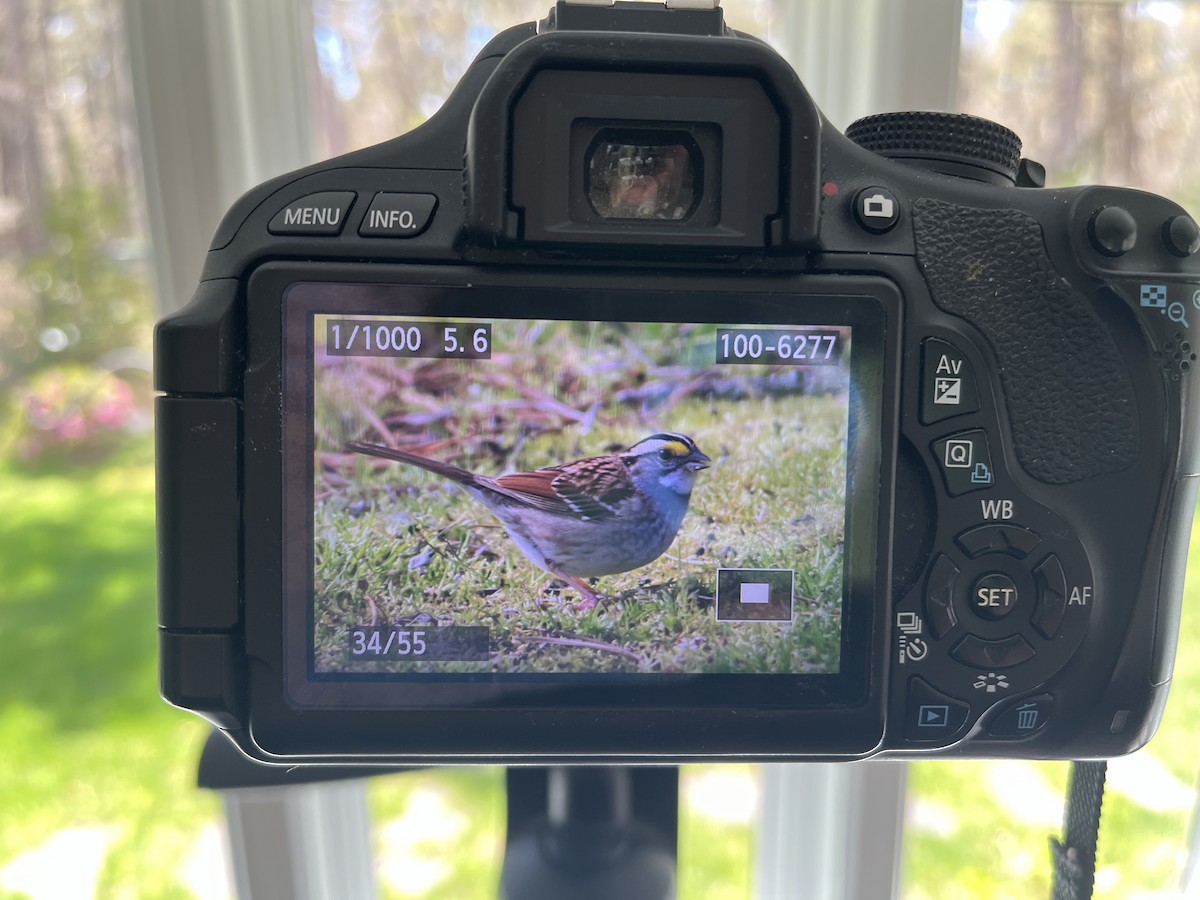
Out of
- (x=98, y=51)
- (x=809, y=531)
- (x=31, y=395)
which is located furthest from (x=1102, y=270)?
(x=31, y=395)

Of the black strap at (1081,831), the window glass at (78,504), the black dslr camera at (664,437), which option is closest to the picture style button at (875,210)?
the black dslr camera at (664,437)

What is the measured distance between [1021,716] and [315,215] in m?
0.44

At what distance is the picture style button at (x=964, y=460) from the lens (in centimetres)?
39

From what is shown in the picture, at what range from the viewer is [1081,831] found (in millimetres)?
458

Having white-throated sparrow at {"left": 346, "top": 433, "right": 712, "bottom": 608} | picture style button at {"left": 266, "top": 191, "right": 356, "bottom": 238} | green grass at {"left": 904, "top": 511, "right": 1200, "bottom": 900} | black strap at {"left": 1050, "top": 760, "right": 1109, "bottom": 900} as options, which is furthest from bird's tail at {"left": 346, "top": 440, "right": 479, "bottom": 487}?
green grass at {"left": 904, "top": 511, "right": 1200, "bottom": 900}

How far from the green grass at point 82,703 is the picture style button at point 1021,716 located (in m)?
0.67

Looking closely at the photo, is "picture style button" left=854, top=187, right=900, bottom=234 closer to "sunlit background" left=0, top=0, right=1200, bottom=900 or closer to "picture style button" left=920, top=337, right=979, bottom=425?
"picture style button" left=920, top=337, right=979, bottom=425

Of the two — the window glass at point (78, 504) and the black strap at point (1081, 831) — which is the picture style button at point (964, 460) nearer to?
the black strap at point (1081, 831)

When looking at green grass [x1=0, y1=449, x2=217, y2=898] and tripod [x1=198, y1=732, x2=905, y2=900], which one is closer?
tripod [x1=198, y1=732, x2=905, y2=900]

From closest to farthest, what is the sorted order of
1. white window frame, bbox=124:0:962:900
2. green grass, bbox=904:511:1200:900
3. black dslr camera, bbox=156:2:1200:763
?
black dslr camera, bbox=156:2:1200:763 < white window frame, bbox=124:0:962:900 < green grass, bbox=904:511:1200:900

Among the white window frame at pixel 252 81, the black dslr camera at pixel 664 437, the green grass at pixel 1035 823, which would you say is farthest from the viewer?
the green grass at pixel 1035 823

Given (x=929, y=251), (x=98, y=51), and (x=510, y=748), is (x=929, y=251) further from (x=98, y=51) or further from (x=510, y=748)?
(x=98, y=51)

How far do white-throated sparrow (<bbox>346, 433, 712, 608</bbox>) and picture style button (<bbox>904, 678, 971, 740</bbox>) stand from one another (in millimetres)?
152

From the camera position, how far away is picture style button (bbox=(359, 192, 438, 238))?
0.36m
